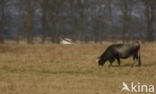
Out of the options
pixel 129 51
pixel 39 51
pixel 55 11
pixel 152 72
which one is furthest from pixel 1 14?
pixel 152 72

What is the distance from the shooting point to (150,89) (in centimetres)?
1130

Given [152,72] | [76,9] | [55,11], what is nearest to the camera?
[152,72]

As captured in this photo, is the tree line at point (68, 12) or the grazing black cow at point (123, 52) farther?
the tree line at point (68, 12)

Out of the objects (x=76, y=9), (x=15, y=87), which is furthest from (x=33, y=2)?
(x=15, y=87)

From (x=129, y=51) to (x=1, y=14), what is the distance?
32891mm

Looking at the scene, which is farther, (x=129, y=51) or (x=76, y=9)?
(x=76, y=9)

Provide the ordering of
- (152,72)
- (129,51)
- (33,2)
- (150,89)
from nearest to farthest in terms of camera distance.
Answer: (150,89) < (152,72) < (129,51) < (33,2)

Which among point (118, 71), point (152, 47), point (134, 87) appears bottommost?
point (152, 47)

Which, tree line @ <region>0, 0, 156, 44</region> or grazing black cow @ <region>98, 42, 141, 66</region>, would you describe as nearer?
grazing black cow @ <region>98, 42, 141, 66</region>

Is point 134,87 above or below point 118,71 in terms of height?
above

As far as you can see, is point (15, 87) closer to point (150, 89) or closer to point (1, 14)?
point (150, 89)

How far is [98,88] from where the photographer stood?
459 inches

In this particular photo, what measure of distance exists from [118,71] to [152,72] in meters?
1.96

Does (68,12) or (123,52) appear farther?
(68,12)
